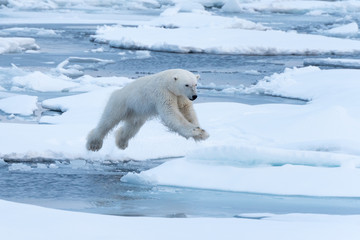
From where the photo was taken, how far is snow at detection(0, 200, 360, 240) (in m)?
3.78

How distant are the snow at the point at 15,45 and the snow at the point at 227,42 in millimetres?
2358

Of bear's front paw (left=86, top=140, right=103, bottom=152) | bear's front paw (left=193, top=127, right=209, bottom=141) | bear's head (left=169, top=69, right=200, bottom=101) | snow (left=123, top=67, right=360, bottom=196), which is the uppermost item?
bear's head (left=169, top=69, right=200, bottom=101)

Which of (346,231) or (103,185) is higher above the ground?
(346,231)

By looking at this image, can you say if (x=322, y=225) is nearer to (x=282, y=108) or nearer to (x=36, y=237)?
(x=36, y=237)

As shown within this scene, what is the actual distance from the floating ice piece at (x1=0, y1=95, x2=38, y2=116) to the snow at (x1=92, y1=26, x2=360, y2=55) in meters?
8.22

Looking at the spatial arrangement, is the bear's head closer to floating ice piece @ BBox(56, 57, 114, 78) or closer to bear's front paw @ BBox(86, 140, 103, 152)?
bear's front paw @ BBox(86, 140, 103, 152)

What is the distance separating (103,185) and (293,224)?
91.9 inches

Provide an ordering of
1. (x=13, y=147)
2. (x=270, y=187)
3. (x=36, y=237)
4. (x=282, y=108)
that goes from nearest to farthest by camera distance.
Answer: (x=36, y=237) < (x=270, y=187) < (x=13, y=147) < (x=282, y=108)

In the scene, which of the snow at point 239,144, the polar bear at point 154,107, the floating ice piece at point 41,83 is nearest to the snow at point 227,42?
the floating ice piece at point 41,83

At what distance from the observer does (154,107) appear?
247 inches

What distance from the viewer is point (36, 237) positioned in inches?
145

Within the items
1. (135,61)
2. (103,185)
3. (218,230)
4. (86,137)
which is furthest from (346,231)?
(135,61)

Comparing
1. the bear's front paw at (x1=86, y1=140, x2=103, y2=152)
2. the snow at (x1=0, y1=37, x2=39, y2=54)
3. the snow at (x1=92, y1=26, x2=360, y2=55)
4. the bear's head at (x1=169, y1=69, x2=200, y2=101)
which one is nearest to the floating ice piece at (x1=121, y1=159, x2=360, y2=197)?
the bear's head at (x1=169, y1=69, x2=200, y2=101)

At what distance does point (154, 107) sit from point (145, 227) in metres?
2.38
